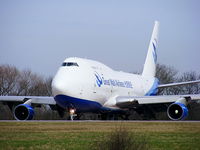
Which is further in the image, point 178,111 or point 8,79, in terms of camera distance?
point 8,79

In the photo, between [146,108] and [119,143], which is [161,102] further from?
[119,143]

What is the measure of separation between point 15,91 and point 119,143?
206 feet

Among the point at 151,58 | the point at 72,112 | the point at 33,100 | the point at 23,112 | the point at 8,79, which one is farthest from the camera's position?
the point at 8,79

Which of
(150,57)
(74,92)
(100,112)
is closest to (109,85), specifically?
(100,112)

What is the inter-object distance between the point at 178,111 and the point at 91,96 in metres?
6.78

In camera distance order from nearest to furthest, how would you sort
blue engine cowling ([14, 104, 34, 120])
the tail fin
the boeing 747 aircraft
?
the boeing 747 aircraft, blue engine cowling ([14, 104, 34, 120]), the tail fin

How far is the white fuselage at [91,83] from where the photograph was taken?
4381cm

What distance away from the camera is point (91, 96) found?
151ft

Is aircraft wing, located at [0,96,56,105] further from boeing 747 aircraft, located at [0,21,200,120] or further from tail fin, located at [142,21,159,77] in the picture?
tail fin, located at [142,21,159,77]

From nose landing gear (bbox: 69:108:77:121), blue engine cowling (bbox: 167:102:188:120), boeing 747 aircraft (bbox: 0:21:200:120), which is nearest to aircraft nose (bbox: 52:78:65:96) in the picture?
boeing 747 aircraft (bbox: 0:21:200:120)

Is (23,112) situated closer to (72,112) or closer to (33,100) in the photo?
(33,100)

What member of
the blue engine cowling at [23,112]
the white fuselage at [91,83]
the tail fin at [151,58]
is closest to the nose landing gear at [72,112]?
the white fuselage at [91,83]

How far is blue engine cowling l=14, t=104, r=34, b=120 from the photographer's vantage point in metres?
45.7

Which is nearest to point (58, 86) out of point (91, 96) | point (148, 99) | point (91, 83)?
point (91, 83)
